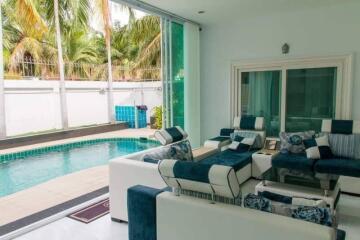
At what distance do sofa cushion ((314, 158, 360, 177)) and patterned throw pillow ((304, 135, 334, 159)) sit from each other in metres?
0.15

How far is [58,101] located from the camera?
30.3ft

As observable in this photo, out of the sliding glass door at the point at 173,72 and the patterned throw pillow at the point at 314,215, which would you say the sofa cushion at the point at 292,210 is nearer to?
the patterned throw pillow at the point at 314,215

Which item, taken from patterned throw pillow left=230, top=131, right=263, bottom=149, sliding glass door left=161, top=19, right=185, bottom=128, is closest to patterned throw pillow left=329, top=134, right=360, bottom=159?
patterned throw pillow left=230, top=131, right=263, bottom=149

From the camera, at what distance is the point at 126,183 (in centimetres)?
290

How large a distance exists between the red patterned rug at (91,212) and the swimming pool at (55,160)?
179 centimetres

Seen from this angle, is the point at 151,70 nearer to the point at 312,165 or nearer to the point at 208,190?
the point at 312,165

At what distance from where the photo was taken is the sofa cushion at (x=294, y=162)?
3.74 metres

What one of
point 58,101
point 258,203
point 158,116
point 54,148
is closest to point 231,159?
point 258,203

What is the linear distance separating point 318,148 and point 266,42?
207 cm

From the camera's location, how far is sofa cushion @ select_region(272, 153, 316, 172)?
3736 mm

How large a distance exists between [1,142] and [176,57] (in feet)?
16.2

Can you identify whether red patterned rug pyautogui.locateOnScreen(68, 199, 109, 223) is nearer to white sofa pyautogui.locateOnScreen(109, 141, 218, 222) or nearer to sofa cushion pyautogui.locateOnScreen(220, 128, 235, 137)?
white sofa pyautogui.locateOnScreen(109, 141, 218, 222)

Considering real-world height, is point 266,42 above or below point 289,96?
above

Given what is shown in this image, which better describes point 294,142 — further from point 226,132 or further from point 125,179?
point 125,179
